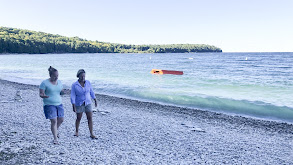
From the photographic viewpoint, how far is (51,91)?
5.53 m

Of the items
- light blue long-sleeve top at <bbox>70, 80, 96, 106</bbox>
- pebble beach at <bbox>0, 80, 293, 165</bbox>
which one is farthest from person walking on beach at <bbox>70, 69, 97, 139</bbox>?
pebble beach at <bbox>0, 80, 293, 165</bbox>

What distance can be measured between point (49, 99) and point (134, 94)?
1469cm

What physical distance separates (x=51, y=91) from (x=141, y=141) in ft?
10.4

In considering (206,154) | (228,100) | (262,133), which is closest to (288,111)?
(228,100)

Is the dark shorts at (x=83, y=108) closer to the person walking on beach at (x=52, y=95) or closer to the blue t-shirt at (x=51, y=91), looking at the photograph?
the person walking on beach at (x=52, y=95)

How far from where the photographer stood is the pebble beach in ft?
18.7

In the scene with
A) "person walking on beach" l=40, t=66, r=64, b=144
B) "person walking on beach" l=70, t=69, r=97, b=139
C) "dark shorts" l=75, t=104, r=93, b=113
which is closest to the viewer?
"person walking on beach" l=40, t=66, r=64, b=144

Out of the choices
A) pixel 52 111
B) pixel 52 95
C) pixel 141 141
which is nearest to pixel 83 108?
pixel 52 111

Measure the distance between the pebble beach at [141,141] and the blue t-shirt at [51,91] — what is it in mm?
1292

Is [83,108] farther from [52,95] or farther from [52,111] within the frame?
[52,95]

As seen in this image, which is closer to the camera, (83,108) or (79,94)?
(79,94)

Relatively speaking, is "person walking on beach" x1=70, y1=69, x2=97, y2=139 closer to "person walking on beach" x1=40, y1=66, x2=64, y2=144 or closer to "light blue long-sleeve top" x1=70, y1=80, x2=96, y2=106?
"light blue long-sleeve top" x1=70, y1=80, x2=96, y2=106

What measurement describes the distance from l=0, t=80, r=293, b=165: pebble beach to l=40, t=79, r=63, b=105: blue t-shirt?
129 centimetres

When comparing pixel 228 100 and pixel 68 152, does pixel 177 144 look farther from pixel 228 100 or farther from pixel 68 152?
pixel 228 100
